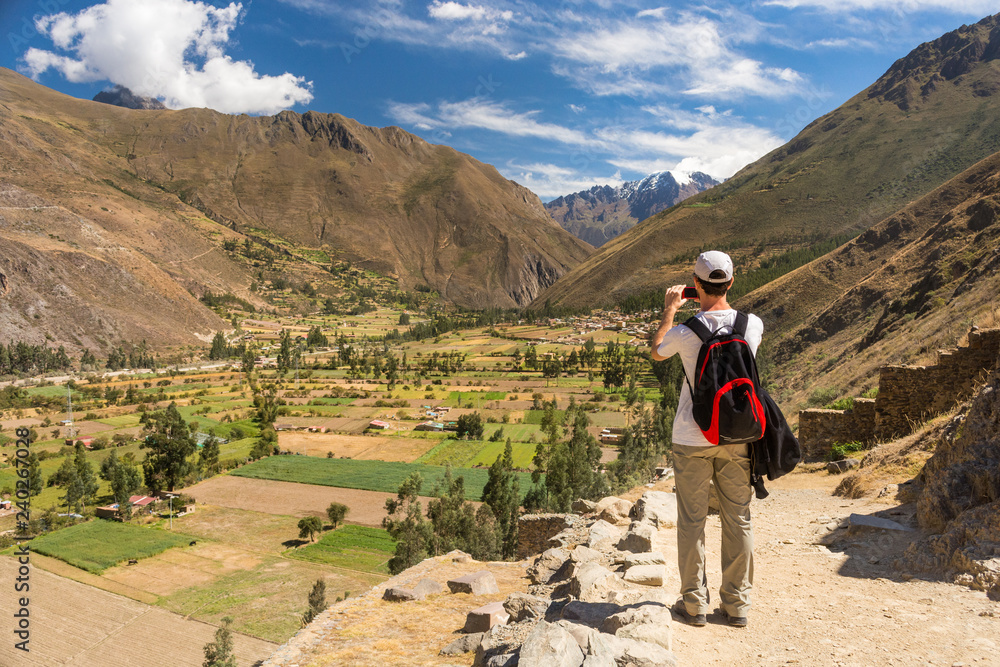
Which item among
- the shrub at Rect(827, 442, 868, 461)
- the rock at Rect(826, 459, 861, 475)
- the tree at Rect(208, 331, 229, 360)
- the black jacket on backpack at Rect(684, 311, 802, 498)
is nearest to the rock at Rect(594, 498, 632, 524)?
the rock at Rect(826, 459, 861, 475)

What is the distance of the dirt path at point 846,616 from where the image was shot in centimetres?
432

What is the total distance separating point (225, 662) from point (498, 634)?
76.8 ft

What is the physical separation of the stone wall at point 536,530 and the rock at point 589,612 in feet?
29.2

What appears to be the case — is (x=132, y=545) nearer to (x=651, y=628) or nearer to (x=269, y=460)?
(x=269, y=460)

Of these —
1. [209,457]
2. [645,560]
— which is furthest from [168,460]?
[645,560]

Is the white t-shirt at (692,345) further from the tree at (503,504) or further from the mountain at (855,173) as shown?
the mountain at (855,173)

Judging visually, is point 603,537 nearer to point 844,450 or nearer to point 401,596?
point 401,596

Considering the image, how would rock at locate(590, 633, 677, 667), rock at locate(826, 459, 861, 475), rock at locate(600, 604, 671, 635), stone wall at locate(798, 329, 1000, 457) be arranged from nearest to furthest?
rock at locate(590, 633, 677, 667) → rock at locate(600, 604, 671, 635) → stone wall at locate(798, 329, 1000, 457) → rock at locate(826, 459, 861, 475)

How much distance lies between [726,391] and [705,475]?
793 millimetres

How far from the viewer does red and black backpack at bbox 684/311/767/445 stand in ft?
14.4

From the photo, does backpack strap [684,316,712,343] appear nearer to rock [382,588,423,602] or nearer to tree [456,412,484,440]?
rock [382,588,423,602]

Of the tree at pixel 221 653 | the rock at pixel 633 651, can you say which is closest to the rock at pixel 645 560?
the rock at pixel 633 651

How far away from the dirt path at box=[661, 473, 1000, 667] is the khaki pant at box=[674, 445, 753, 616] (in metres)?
0.31

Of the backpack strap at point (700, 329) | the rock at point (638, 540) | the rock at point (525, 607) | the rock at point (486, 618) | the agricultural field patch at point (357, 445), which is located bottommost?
the agricultural field patch at point (357, 445)
